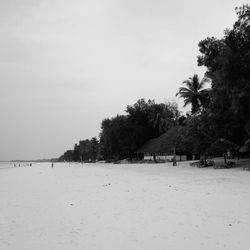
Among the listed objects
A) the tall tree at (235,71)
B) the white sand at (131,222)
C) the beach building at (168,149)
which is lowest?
the white sand at (131,222)

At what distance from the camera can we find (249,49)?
73.9 ft

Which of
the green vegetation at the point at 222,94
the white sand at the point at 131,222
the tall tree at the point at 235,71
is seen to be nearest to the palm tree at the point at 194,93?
the green vegetation at the point at 222,94

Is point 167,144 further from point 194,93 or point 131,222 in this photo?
point 131,222

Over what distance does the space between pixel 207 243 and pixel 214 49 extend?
75.3ft

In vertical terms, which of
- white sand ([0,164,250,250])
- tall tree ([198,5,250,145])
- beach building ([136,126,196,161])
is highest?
tall tree ([198,5,250,145])

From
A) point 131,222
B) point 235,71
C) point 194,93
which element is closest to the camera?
point 131,222

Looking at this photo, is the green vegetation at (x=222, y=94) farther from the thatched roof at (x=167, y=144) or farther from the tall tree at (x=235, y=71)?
the thatched roof at (x=167, y=144)

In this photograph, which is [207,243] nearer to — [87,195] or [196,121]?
[87,195]

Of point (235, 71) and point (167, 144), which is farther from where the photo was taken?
point (167, 144)

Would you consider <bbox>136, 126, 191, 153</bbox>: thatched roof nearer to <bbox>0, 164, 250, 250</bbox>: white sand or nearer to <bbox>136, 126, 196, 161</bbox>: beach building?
<bbox>136, 126, 196, 161</bbox>: beach building

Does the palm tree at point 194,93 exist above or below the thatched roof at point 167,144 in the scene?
above

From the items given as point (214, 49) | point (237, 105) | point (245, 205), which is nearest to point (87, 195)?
point (245, 205)

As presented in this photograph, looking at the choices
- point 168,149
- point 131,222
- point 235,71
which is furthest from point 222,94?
point 168,149

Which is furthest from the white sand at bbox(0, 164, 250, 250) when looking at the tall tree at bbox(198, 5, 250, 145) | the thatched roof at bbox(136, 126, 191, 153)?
the thatched roof at bbox(136, 126, 191, 153)
